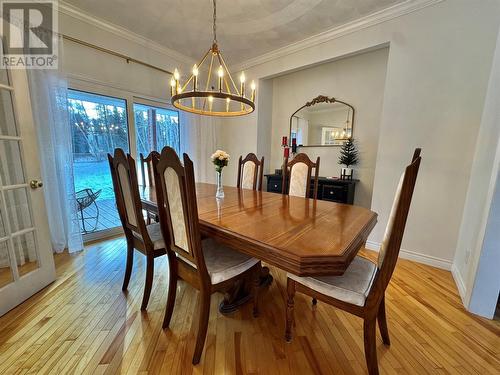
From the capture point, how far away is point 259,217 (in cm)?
135

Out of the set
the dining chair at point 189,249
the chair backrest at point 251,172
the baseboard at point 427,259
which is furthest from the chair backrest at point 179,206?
the baseboard at point 427,259

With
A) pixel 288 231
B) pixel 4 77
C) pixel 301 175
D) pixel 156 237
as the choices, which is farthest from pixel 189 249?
pixel 4 77

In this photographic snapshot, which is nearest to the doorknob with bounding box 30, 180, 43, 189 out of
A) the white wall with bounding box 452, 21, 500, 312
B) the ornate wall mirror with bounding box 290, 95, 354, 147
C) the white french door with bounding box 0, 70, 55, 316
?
the white french door with bounding box 0, 70, 55, 316

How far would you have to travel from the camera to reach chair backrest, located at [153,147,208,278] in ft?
3.43

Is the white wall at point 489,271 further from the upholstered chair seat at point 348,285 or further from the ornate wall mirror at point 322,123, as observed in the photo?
the ornate wall mirror at point 322,123

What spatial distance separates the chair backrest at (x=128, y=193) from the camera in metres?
1.43

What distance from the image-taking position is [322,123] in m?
3.32

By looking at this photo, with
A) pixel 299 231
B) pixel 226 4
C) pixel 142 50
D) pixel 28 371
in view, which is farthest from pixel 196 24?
pixel 28 371

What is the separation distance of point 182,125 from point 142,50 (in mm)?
1125

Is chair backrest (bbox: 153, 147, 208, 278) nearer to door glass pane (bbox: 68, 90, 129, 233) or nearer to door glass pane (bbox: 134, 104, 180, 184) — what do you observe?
door glass pane (bbox: 134, 104, 180, 184)

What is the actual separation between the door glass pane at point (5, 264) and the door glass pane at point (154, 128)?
4.97 feet

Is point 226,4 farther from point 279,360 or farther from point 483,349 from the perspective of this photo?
point 483,349

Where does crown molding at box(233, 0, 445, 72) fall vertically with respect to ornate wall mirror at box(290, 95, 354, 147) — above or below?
above

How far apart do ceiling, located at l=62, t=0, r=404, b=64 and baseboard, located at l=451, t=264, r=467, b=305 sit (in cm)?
276
